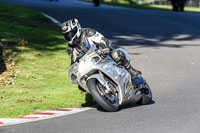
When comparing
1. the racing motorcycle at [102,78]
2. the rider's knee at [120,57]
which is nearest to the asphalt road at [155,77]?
the racing motorcycle at [102,78]

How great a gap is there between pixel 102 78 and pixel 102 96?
31 cm

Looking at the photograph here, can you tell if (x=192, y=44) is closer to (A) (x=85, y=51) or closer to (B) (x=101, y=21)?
(B) (x=101, y=21)

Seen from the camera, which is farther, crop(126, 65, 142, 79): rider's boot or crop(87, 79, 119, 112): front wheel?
crop(126, 65, 142, 79): rider's boot

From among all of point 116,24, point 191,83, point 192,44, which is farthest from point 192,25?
point 191,83

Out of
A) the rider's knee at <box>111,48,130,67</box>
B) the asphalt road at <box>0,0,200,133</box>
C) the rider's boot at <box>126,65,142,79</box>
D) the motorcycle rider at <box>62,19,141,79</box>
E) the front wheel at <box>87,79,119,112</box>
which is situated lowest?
the asphalt road at <box>0,0,200,133</box>

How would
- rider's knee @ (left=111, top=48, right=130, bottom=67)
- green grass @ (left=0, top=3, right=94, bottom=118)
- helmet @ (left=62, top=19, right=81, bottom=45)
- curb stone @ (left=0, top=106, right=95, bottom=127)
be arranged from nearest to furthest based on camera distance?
curb stone @ (left=0, top=106, right=95, bottom=127) < helmet @ (left=62, top=19, right=81, bottom=45) < rider's knee @ (left=111, top=48, right=130, bottom=67) < green grass @ (left=0, top=3, right=94, bottom=118)

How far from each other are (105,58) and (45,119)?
58.0 inches

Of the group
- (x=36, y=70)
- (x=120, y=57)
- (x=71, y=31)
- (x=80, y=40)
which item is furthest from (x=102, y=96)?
(x=36, y=70)

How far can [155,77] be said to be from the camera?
1279 cm

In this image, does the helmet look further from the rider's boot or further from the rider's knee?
the rider's boot

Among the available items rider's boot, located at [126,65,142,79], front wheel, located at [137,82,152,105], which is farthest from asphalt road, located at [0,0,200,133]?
rider's boot, located at [126,65,142,79]

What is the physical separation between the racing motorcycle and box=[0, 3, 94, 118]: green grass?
1.11m

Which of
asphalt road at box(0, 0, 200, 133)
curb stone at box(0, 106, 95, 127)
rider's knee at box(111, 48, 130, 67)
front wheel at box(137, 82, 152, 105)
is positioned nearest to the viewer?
asphalt road at box(0, 0, 200, 133)

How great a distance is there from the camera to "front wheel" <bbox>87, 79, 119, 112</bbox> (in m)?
8.03
